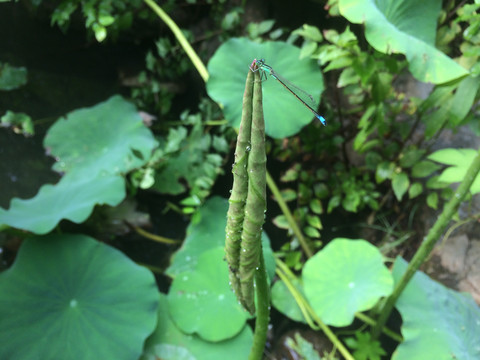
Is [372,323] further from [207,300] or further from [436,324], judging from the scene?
[207,300]

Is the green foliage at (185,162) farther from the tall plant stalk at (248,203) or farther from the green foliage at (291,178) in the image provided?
the tall plant stalk at (248,203)

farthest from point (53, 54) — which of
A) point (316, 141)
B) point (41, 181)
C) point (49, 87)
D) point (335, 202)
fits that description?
point (335, 202)

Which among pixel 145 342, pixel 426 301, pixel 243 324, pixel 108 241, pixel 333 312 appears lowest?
pixel 108 241

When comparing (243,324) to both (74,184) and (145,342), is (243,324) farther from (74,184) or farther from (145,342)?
(74,184)

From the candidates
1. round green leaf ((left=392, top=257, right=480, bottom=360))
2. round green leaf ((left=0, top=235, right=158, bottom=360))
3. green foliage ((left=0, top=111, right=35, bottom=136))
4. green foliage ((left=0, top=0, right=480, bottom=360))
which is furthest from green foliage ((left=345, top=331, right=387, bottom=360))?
green foliage ((left=0, top=111, right=35, bottom=136))

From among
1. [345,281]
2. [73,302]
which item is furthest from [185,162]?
[345,281]
